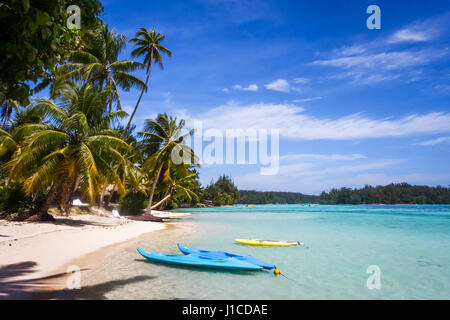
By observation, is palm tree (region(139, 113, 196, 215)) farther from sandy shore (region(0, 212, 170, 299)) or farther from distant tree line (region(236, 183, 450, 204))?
distant tree line (region(236, 183, 450, 204))

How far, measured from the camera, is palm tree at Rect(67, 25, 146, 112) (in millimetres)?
18156

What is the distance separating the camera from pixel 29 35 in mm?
2916

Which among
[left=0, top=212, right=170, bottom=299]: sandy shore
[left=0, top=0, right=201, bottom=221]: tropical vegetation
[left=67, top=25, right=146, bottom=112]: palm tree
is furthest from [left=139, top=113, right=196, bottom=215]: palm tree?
[left=0, top=212, right=170, bottom=299]: sandy shore

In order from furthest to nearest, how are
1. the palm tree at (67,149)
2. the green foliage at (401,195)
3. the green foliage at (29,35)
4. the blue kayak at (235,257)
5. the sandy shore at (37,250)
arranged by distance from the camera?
the green foliage at (401,195) < the palm tree at (67,149) < the blue kayak at (235,257) < the sandy shore at (37,250) < the green foliage at (29,35)

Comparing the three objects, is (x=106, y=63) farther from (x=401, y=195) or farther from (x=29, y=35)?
(x=401, y=195)

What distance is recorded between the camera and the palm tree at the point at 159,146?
2130 centimetres

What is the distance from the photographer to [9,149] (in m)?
15.9

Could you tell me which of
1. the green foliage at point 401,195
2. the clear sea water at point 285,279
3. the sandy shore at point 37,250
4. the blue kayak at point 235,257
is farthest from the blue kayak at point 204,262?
the green foliage at point 401,195

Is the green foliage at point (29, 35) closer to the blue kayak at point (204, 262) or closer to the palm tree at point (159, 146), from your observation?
the blue kayak at point (204, 262)

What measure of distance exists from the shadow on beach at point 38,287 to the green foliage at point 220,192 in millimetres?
64602

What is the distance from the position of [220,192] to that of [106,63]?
63.5 metres

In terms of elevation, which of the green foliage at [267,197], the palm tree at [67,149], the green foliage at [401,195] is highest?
the palm tree at [67,149]
